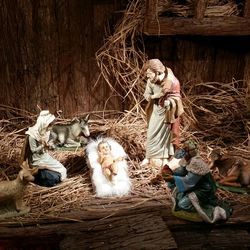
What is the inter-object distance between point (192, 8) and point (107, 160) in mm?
1215

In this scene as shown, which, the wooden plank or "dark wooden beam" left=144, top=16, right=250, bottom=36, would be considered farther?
"dark wooden beam" left=144, top=16, right=250, bottom=36

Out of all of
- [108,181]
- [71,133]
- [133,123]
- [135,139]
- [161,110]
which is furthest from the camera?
[133,123]

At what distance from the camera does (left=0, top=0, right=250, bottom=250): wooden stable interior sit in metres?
2.71

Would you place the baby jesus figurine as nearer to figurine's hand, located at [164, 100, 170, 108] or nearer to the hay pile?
the hay pile

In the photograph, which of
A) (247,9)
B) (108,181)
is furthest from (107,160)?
(247,9)

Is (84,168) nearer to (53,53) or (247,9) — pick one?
(53,53)

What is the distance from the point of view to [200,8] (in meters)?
3.32

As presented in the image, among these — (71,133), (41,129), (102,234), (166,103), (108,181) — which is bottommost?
(102,234)

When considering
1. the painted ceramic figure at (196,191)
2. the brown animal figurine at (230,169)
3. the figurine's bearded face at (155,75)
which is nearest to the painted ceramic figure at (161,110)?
the figurine's bearded face at (155,75)

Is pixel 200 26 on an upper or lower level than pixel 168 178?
upper

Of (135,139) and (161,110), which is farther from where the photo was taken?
(135,139)

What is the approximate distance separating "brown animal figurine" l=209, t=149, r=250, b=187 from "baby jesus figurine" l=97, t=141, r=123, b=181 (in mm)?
634

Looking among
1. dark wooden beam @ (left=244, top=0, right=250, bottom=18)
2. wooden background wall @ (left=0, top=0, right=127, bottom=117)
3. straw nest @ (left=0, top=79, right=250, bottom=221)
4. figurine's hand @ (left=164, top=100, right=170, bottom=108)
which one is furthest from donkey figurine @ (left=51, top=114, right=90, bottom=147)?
dark wooden beam @ (left=244, top=0, right=250, bottom=18)

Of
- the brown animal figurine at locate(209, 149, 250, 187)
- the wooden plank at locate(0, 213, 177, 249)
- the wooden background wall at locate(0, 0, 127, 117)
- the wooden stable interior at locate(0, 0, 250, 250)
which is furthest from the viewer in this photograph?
the wooden background wall at locate(0, 0, 127, 117)
